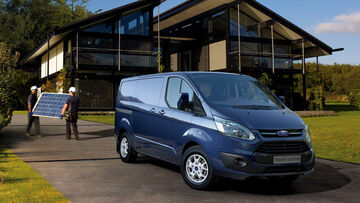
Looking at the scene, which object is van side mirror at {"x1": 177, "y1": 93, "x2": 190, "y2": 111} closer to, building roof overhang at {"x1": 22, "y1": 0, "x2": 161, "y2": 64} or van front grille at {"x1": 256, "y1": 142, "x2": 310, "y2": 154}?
van front grille at {"x1": 256, "y1": 142, "x2": 310, "y2": 154}

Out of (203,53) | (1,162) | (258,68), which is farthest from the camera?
(203,53)

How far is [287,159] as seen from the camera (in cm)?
580

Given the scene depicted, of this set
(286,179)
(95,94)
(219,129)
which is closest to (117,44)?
(95,94)

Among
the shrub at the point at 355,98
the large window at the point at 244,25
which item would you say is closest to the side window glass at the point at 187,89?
the shrub at the point at 355,98

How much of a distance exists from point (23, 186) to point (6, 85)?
24.3 ft

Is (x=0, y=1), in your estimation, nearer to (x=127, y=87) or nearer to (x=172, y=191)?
(x=127, y=87)

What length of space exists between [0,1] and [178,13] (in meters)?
36.3

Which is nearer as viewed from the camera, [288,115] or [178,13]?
[288,115]

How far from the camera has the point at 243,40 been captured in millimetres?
32438

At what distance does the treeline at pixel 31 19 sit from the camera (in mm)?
52438

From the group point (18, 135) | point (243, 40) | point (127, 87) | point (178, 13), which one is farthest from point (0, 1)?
point (127, 87)

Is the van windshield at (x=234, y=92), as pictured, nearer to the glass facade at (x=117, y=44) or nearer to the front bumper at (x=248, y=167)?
the front bumper at (x=248, y=167)

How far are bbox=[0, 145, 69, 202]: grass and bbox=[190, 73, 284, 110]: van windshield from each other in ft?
9.39

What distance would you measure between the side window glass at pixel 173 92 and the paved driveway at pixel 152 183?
4.60ft
